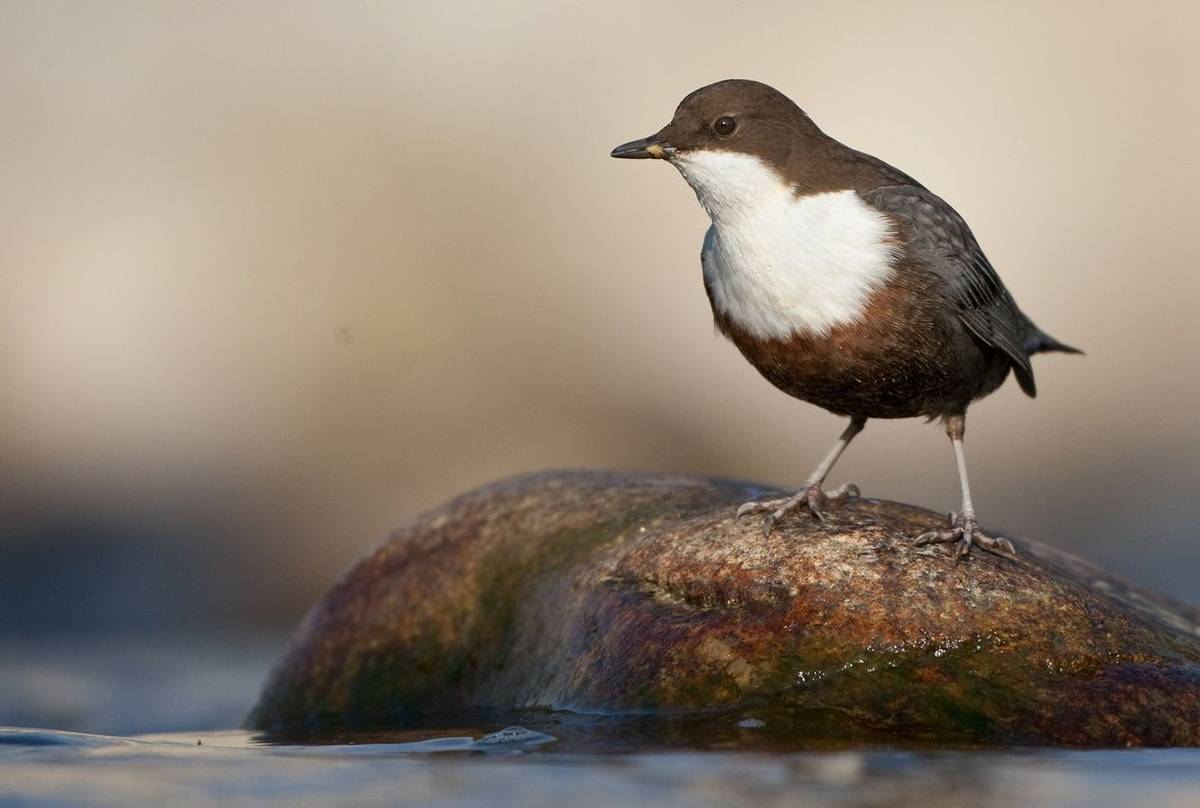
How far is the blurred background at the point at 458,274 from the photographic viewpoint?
1083cm

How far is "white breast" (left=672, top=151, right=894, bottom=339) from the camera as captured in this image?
523 centimetres

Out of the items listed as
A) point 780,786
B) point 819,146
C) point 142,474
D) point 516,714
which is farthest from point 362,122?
point 780,786

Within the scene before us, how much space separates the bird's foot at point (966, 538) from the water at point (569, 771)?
881 millimetres

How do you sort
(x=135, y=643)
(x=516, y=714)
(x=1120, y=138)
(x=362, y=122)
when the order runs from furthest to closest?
(x=1120, y=138)
(x=362, y=122)
(x=135, y=643)
(x=516, y=714)

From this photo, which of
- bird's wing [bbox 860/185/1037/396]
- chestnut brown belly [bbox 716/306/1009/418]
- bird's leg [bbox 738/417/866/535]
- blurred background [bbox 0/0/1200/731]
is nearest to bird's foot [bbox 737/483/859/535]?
bird's leg [bbox 738/417/866/535]

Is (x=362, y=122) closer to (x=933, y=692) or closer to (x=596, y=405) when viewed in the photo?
(x=596, y=405)

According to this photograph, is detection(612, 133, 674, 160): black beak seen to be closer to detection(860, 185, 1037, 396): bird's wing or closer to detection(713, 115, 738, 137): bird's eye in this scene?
detection(713, 115, 738, 137): bird's eye

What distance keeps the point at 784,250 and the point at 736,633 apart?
4.22ft

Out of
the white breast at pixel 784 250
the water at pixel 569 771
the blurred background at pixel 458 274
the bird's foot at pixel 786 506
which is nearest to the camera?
the water at pixel 569 771

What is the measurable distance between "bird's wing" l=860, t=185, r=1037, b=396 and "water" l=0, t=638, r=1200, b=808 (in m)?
1.76

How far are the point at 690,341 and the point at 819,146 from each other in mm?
7396

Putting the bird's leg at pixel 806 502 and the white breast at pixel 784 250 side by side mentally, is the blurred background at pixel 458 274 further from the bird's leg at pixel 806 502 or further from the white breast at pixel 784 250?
the white breast at pixel 784 250

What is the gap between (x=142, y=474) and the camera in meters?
11.2

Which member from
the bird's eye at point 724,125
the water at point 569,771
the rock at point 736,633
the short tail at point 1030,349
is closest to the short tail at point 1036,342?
the short tail at point 1030,349
